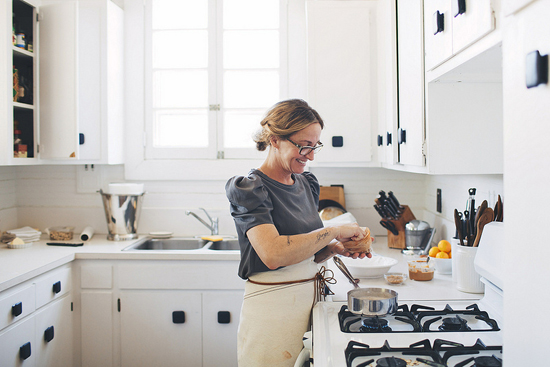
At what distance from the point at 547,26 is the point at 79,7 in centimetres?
294

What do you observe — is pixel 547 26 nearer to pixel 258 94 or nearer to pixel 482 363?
pixel 482 363

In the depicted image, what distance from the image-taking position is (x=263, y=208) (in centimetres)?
147

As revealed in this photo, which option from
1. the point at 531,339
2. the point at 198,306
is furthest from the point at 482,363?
the point at 198,306

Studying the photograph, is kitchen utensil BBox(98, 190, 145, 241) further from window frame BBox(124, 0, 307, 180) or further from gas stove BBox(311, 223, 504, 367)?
Answer: gas stove BBox(311, 223, 504, 367)

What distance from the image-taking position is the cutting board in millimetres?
3134

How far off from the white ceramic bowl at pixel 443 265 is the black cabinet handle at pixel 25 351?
192 centimetres

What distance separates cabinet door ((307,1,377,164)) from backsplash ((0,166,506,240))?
460 mm

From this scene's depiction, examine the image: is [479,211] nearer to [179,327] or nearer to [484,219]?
[484,219]

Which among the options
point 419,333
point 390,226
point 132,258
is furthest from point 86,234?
point 419,333

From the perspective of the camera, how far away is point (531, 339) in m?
0.63

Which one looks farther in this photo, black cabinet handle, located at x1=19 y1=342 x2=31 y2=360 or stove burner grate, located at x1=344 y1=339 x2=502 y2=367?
black cabinet handle, located at x1=19 y1=342 x2=31 y2=360

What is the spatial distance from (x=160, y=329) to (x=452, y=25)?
7.05ft

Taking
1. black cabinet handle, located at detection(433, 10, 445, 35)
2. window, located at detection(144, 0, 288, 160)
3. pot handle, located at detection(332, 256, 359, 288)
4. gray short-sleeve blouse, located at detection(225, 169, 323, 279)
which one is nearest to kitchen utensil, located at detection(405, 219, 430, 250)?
pot handle, located at detection(332, 256, 359, 288)

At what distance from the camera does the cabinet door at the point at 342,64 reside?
2.82 meters
